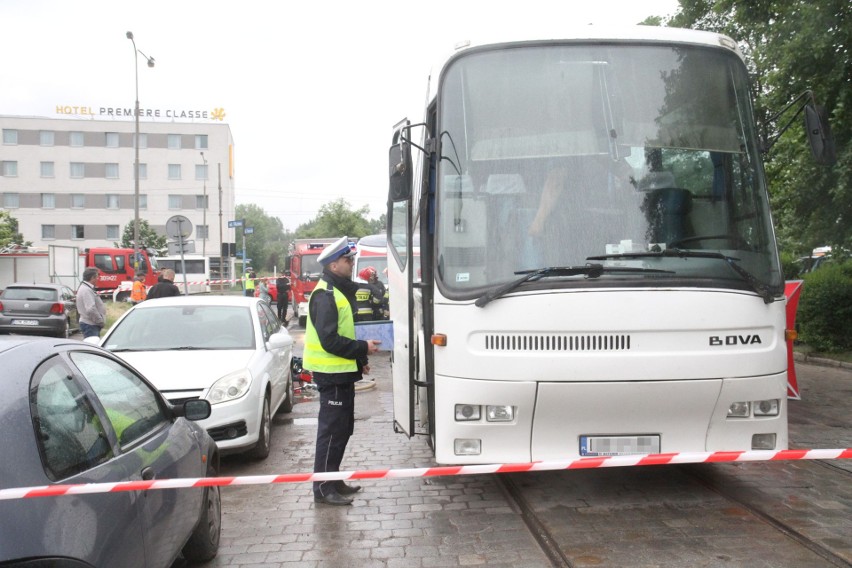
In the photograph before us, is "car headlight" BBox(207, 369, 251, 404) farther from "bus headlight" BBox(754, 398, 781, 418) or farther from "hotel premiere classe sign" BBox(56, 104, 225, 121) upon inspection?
"hotel premiere classe sign" BBox(56, 104, 225, 121)

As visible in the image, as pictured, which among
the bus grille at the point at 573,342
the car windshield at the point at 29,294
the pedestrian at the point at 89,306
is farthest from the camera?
the car windshield at the point at 29,294

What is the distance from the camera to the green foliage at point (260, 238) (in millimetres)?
118562

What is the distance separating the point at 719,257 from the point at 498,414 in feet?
5.96

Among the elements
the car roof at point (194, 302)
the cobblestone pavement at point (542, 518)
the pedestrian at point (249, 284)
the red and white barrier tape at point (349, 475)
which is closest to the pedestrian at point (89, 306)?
the car roof at point (194, 302)

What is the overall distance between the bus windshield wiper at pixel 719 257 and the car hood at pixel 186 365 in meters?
3.76

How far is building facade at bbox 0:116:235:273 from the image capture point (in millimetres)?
71562

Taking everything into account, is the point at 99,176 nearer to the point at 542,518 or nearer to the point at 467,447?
the point at 467,447

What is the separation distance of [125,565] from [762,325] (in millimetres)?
4165

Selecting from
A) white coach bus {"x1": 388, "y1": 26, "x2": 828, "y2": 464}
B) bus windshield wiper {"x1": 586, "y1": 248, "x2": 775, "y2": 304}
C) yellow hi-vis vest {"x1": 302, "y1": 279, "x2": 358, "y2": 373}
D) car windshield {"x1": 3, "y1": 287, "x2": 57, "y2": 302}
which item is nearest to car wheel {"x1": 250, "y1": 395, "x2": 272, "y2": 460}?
yellow hi-vis vest {"x1": 302, "y1": 279, "x2": 358, "y2": 373}

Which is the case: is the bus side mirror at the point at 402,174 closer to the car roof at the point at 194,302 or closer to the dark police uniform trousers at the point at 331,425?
the dark police uniform trousers at the point at 331,425

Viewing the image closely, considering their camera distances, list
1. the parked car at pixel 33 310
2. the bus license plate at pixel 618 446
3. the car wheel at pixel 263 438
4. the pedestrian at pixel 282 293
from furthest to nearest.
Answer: the pedestrian at pixel 282 293, the parked car at pixel 33 310, the car wheel at pixel 263 438, the bus license plate at pixel 618 446

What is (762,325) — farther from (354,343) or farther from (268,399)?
(268,399)

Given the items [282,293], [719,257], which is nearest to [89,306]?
[719,257]

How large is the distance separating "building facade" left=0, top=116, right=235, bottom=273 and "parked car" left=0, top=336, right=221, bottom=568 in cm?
6965
